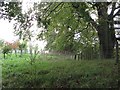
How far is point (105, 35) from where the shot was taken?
1951 millimetres

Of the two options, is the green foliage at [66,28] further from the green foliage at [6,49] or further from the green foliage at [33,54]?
the green foliage at [6,49]

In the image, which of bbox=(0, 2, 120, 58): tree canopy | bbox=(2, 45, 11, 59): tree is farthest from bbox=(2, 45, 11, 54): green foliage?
bbox=(0, 2, 120, 58): tree canopy

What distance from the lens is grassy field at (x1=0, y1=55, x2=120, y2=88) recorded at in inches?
73.9

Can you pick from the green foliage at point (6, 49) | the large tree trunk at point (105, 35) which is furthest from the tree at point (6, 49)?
the large tree trunk at point (105, 35)

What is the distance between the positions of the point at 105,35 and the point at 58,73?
1.45 feet

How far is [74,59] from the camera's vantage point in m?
1.93

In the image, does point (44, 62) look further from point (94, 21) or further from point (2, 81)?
point (94, 21)

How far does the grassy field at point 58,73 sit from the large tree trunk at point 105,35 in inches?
2.8

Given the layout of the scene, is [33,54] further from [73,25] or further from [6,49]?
[73,25]

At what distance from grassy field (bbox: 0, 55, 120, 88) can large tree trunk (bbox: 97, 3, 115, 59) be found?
2.8 inches

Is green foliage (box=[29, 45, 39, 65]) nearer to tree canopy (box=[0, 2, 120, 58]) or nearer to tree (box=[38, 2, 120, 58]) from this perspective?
tree canopy (box=[0, 2, 120, 58])

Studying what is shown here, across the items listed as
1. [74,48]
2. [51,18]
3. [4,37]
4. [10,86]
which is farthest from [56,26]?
[10,86]

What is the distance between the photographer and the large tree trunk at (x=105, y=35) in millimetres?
1936

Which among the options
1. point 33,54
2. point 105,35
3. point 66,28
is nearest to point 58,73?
point 33,54
